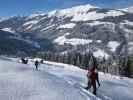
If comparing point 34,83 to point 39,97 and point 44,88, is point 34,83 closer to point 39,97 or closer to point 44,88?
point 44,88

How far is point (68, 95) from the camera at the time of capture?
22.5 m

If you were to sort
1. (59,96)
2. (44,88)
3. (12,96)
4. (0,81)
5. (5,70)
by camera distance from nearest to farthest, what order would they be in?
(12,96) < (59,96) < (44,88) < (0,81) < (5,70)

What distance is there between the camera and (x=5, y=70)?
126ft

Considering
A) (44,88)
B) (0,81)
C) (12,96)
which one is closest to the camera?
(12,96)

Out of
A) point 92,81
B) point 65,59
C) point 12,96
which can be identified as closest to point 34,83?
point 92,81

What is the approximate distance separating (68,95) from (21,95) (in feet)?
11.4

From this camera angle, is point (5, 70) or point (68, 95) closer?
point (68, 95)

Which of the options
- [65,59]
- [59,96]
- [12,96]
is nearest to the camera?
[12,96]

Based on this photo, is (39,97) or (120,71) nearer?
(39,97)

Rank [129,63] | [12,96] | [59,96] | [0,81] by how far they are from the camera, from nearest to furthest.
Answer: [12,96] → [59,96] → [0,81] → [129,63]

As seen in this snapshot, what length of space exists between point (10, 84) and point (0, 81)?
1508mm

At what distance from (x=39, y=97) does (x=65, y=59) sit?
164 m

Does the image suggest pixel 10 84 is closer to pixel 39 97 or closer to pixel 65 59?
pixel 39 97

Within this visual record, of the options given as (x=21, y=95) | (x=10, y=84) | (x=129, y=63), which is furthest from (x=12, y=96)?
(x=129, y=63)
